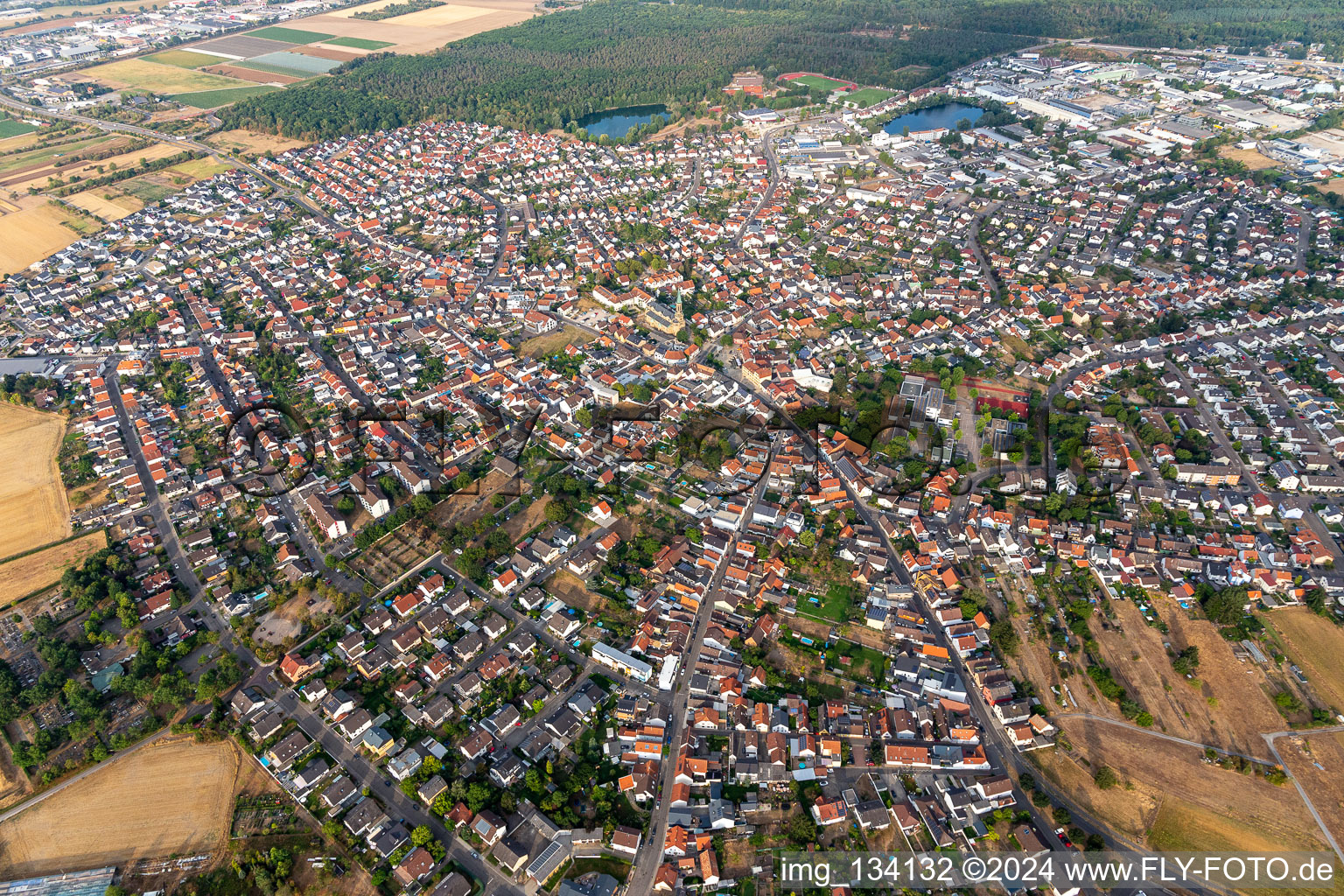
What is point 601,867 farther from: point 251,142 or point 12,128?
point 12,128

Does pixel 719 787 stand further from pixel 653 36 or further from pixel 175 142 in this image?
pixel 653 36

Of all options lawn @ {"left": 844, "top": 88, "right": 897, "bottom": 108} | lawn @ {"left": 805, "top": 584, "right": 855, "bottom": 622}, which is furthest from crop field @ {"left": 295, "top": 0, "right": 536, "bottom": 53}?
lawn @ {"left": 805, "top": 584, "right": 855, "bottom": 622}

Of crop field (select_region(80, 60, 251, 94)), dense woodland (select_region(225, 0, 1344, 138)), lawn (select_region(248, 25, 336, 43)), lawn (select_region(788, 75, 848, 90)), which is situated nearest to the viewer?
Answer: dense woodland (select_region(225, 0, 1344, 138))

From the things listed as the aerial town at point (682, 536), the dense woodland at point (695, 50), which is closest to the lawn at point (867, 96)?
the dense woodland at point (695, 50)

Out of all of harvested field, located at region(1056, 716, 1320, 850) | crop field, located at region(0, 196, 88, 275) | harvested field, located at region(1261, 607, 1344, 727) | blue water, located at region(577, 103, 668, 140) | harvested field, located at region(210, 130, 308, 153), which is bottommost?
harvested field, located at region(1056, 716, 1320, 850)

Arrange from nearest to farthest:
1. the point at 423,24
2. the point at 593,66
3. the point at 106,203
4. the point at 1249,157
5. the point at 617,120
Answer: the point at 106,203, the point at 1249,157, the point at 617,120, the point at 593,66, the point at 423,24

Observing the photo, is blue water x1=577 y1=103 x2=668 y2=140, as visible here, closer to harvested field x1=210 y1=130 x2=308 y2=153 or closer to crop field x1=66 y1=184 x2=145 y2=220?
harvested field x1=210 y1=130 x2=308 y2=153

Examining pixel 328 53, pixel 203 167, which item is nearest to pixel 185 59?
pixel 328 53
